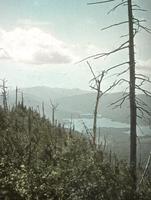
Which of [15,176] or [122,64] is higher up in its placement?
[122,64]

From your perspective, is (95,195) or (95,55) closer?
(95,195)

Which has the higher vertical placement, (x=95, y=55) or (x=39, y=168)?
A: (x=95, y=55)

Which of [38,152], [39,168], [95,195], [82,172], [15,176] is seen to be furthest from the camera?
[38,152]

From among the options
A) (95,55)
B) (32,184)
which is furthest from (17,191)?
(95,55)

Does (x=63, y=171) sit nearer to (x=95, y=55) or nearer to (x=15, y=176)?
(x=15, y=176)

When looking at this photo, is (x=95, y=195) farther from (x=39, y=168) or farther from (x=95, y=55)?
(x=95, y=55)

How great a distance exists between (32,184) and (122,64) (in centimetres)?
830

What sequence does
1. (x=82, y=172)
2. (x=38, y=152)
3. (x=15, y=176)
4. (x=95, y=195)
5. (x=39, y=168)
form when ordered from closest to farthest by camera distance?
(x=95, y=195), (x=82, y=172), (x=15, y=176), (x=39, y=168), (x=38, y=152)

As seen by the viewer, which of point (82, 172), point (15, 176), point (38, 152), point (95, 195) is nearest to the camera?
point (95, 195)

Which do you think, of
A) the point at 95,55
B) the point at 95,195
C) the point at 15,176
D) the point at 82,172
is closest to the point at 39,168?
the point at 15,176

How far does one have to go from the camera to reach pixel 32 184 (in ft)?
62.7

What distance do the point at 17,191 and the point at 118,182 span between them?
18.4ft

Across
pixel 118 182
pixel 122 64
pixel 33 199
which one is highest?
pixel 122 64

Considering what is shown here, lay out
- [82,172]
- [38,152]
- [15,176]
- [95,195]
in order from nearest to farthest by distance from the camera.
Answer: [95,195] < [82,172] < [15,176] < [38,152]
